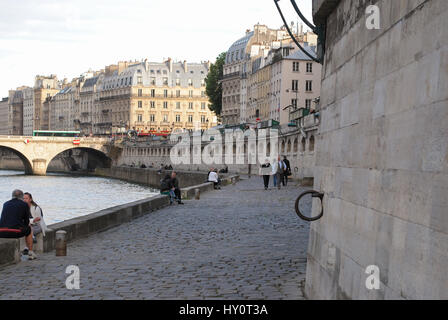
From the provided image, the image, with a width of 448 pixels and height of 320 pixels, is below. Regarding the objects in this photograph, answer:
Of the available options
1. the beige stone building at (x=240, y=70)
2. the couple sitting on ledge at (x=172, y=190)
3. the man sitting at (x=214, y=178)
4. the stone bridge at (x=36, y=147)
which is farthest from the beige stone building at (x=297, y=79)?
the couple sitting on ledge at (x=172, y=190)

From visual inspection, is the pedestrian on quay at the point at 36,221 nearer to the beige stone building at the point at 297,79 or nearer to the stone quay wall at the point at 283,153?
the stone quay wall at the point at 283,153

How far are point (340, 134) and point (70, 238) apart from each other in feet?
29.9

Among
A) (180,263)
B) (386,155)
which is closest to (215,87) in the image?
(180,263)

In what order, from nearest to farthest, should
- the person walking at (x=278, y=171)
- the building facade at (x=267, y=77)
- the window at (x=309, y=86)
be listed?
the person walking at (x=278, y=171) < the window at (x=309, y=86) < the building facade at (x=267, y=77)

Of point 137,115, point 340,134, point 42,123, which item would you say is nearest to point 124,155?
point 137,115

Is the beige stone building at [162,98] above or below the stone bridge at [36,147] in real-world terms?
above

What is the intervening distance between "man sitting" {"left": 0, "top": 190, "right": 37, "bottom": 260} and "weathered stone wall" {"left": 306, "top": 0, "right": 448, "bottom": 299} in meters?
Answer: 6.30

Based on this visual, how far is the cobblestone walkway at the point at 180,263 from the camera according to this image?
9179 millimetres

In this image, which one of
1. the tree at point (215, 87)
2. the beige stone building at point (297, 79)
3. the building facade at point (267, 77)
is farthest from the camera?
the tree at point (215, 87)

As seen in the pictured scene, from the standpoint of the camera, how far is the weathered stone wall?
4145mm

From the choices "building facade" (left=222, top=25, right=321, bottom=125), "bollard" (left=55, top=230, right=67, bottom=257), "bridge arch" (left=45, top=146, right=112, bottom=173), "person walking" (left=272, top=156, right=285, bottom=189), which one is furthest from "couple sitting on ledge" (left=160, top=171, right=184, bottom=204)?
"bridge arch" (left=45, top=146, right=112, bottom=173)

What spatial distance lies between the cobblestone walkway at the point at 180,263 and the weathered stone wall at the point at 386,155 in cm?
214

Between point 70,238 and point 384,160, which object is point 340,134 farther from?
point 70,238

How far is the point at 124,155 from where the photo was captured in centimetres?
10906
